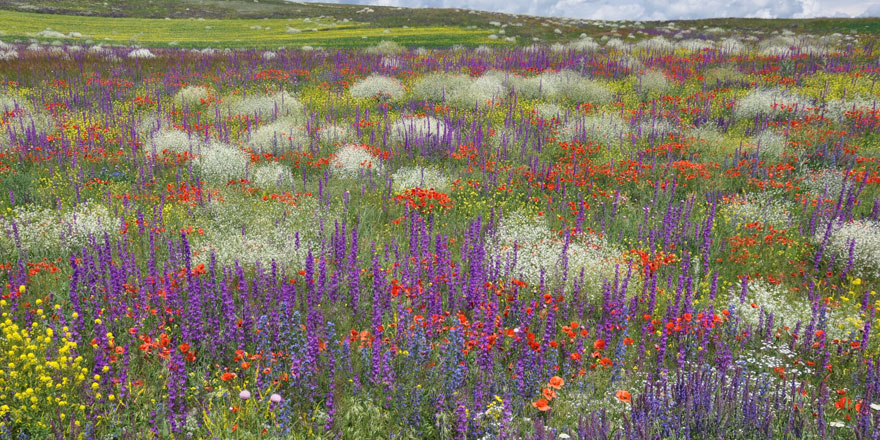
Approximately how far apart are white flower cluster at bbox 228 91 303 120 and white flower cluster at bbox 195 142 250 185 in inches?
127

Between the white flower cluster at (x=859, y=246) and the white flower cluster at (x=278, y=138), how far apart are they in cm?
797

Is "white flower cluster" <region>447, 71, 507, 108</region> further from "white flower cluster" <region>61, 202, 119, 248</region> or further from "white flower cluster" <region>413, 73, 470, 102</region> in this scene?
"white flower cluster" <region>61, 202, 119, 248</region>

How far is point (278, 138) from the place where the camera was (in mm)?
9180

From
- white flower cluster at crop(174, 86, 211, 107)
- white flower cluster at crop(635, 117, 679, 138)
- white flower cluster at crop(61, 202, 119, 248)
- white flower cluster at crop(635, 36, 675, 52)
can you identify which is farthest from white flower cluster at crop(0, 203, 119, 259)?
white flower cluster at crop(635, 36, 675, 52)

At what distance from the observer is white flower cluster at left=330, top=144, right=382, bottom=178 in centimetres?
770

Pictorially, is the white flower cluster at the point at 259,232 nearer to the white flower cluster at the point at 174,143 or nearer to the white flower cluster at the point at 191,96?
the white flower cluster at the point at 174,143

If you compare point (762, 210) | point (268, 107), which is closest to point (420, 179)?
point (762, 210)

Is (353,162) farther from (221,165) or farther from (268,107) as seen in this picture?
(268,107)

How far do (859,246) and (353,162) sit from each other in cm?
664

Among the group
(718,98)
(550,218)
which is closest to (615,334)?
(550,218)

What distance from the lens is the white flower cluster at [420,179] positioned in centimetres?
709

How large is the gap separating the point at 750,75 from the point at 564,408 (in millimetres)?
15676

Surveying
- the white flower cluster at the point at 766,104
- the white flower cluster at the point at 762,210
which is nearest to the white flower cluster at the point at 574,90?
the white flower cluster at the point at 766,104

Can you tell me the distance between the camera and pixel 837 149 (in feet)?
25.5
